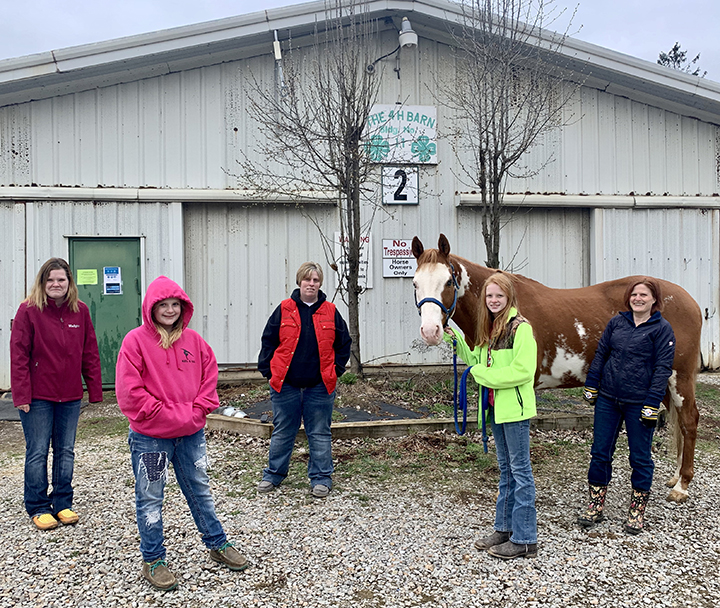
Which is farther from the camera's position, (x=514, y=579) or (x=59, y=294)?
(x=59, y=294)

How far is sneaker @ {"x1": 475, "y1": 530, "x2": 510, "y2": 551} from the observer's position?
3.31 metres

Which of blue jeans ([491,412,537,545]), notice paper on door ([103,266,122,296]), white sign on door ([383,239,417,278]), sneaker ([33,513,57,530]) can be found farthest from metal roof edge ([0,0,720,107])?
blue jeans ([491,412,537,545])

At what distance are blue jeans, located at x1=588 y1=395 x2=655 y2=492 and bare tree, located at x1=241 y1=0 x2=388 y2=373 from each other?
13.8ft

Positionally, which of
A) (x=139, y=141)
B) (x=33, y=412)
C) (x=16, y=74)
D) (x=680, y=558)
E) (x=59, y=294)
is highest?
(x=16, y=74)

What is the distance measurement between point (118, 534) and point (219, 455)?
1.65m

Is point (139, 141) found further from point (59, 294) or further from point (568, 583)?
point (568, 583)

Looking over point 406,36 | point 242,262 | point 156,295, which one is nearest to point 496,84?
point 406,36

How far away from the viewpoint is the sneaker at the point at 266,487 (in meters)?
4.25

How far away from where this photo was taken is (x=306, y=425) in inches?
170

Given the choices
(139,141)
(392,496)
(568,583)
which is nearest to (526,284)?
(392,496)

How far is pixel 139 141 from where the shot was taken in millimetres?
8195

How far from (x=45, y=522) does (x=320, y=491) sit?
1939 mm

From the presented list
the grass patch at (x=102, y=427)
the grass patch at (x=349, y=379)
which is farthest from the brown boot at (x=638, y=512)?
the grass patch at (x=102, y=427)

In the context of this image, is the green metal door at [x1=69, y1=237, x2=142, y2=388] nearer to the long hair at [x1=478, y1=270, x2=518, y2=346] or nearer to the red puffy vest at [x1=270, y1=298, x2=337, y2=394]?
the red puffy vest at [x1=270, y1=298, x2=337, y2=394]
